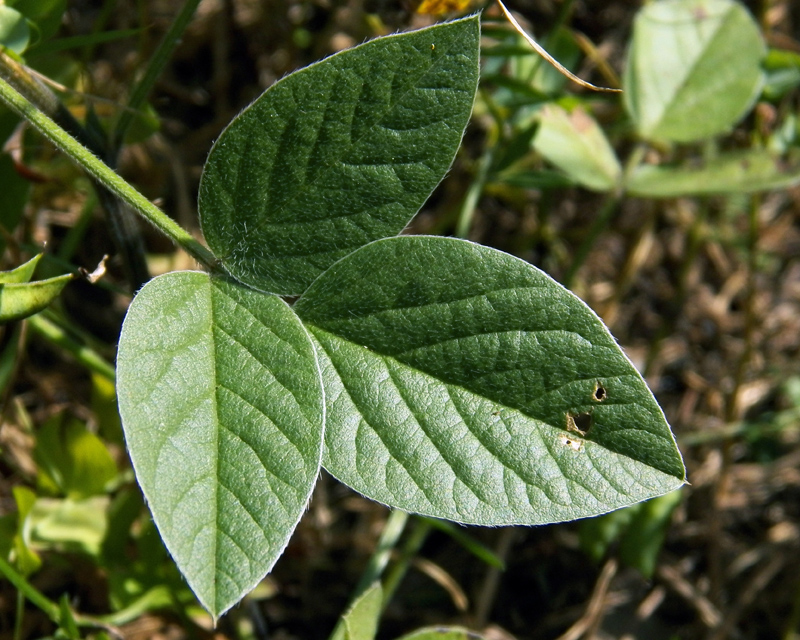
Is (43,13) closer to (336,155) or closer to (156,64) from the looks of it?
(156,64)

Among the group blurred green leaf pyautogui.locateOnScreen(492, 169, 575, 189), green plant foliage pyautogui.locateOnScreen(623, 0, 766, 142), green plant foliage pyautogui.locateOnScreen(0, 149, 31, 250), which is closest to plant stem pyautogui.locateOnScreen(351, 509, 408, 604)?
blurred green leaf pyautogui.locateOnScreen(492, 169, 575, 189)

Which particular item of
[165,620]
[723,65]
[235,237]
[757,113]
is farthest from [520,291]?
[757,113]

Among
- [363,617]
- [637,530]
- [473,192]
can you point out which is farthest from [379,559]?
[473,192]

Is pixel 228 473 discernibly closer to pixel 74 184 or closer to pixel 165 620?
pixel 165 620

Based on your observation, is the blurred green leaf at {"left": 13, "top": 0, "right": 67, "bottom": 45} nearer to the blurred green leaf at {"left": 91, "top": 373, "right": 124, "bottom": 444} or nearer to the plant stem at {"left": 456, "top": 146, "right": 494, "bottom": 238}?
the blurred green leaf at {"left": 91, "top": 373, "right": 124, "bottom": 444}

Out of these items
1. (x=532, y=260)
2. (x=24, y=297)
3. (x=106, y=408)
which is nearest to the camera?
(x=24, y=297)

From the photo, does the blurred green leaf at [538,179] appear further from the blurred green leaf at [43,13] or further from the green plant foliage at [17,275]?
the green plant foliage at [17,275]
